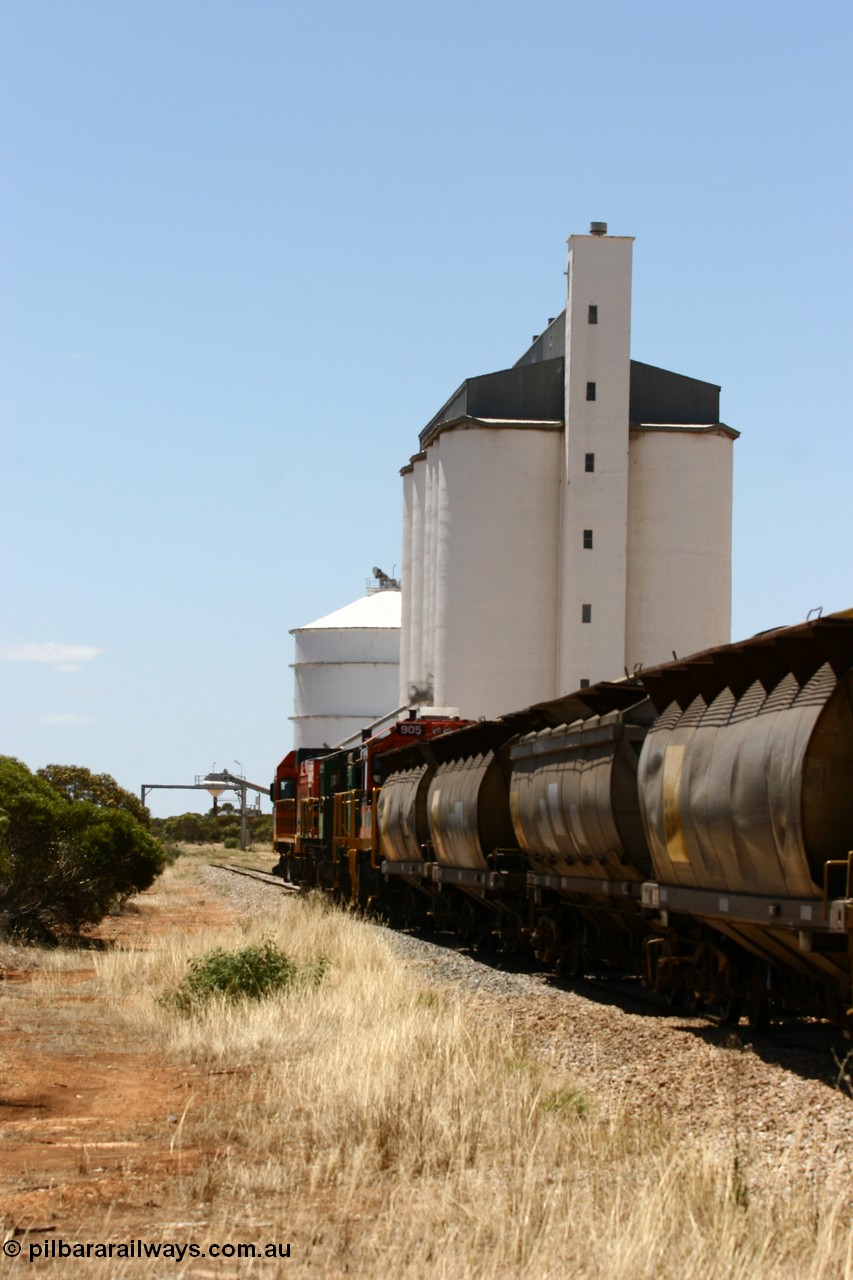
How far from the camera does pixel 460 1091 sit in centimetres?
1027

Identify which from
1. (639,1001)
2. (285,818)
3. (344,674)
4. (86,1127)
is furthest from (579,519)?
(86,1127)

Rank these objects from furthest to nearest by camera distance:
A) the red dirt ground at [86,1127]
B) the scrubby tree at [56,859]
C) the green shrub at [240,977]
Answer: the scrubby tree at [56,859]
the green shrub at [240,977]
the red dirt ground at [86,1127]

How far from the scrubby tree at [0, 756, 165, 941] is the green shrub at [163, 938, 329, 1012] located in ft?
29.1

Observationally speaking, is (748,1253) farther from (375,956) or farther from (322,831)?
(322,831)

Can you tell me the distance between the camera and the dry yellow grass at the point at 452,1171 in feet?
21.8

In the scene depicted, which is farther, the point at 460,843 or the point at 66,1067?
the point at 460,843

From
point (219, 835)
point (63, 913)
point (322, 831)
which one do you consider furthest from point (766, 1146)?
point (219, 835)

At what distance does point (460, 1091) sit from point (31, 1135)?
9.37 ft

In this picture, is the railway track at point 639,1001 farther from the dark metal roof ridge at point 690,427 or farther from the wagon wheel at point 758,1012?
the dark metal roof ridge at point 690,427

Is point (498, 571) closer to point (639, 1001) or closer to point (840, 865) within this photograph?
point (639, 1001)

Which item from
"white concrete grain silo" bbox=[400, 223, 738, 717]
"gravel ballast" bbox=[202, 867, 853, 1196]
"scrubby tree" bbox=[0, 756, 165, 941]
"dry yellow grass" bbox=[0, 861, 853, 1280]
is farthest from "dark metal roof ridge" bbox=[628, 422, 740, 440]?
"dry yellow grass" bbox=[0, 861, 853, 1280]

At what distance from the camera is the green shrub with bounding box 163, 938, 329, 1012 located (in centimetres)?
1633

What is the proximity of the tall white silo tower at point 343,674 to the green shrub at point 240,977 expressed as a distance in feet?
222

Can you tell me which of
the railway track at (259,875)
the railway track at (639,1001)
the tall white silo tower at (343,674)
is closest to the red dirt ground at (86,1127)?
the railway track at (639,1001)
